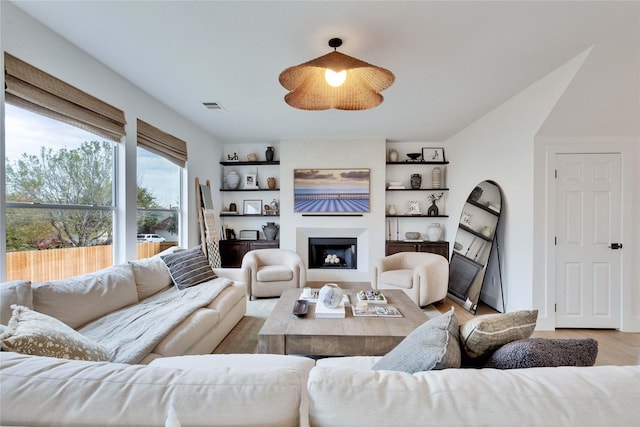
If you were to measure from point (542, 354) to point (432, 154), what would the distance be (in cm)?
468

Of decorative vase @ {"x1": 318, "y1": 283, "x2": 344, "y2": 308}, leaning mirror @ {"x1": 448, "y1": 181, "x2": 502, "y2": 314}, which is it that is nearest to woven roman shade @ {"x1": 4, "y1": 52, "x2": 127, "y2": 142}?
decorative vase @ {"x1": 318, "y1": 283, "x2": 344, "y2": 308}

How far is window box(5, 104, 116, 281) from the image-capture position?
186 centimetres

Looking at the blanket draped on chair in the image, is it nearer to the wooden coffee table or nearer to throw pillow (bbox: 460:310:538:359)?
the wooden coffee table

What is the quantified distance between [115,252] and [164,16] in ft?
7.05

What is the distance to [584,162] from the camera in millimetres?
2889

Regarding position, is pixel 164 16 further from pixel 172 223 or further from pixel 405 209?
pixel 405 209

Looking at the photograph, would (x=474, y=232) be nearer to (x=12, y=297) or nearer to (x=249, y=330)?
(x=249, y=330)

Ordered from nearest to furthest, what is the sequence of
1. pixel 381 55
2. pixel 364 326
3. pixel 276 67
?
pixel 364 326 < pixel 381 55 < pixel 276 67

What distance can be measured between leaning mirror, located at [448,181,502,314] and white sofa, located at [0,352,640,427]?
2.99m

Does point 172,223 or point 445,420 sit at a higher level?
point 172,223

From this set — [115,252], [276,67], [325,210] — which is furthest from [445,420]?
[325,210]

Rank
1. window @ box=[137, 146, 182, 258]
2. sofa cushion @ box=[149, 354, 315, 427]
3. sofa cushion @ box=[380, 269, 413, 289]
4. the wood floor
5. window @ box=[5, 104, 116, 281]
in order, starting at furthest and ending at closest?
sofa cushion @ box=[380, 269, 413, 289]
window @ box=[137, 146, 182, 258]
the wood floor
window @ box=[5, 104, 116, 281]
sofa cushion @ box=[149, 354, 315, 427]

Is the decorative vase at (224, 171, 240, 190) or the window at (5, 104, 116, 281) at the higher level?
the decorative vase at (224, 171, 240, 190)

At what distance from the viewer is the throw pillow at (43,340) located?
1013 millimetres
